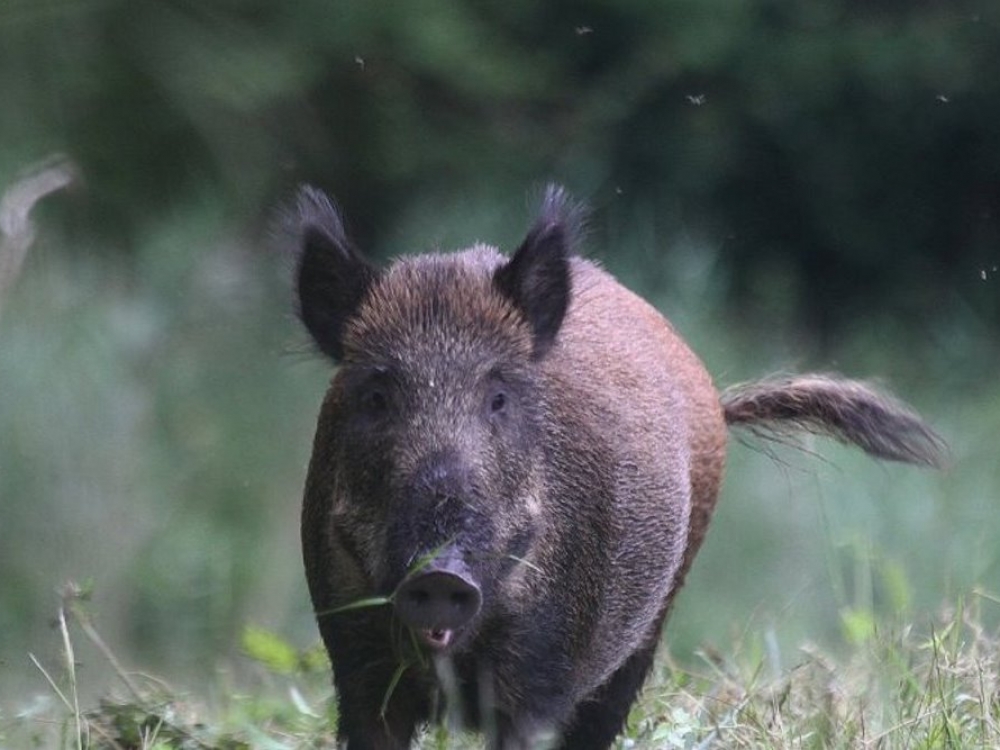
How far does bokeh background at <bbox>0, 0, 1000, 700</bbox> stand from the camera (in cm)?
913

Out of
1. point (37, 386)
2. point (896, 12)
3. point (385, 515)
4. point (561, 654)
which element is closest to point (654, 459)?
point (561, 654)

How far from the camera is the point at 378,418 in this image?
4812mm

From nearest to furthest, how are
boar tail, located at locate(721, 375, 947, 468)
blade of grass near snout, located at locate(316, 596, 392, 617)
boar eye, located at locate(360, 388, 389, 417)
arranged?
blade of grass near snout, located at locate(316, 596, 392, 617), boar eye, located at locate(360, 388, 389, 417), boar tail, located at locate(721, 375, 947, 468)

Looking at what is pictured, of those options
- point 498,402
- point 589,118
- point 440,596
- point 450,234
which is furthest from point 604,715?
point 589,118

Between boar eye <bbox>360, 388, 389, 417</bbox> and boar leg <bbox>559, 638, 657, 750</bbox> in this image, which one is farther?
boar leg <bbox>559, 638, 657, 750</bbox>

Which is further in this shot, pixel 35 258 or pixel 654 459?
pixel 35 258

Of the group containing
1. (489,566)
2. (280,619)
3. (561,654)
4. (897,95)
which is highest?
(489,566)

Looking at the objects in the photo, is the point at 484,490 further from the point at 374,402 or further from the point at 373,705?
the point at 373,705

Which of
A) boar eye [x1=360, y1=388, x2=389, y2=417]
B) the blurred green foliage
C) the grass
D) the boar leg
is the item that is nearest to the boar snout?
boar eye [x1=360, y1=388, x2=389, y2=417]

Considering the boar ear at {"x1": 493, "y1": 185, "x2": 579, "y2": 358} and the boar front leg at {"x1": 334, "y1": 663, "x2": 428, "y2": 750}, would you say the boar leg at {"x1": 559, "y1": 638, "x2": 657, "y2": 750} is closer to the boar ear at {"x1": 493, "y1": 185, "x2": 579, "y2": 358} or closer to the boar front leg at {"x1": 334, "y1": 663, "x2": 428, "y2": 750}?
the boar front leg at {"x1": 334, "y1": 663, "x2": 428, "y2": 750}

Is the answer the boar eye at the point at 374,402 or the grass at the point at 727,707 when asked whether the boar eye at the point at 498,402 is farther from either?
the grass at the point at 727,707

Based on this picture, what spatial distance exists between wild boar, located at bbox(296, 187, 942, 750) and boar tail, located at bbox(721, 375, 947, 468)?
0.78 meters

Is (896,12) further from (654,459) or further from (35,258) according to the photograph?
(654,459)

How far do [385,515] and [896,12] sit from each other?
29.7ft
